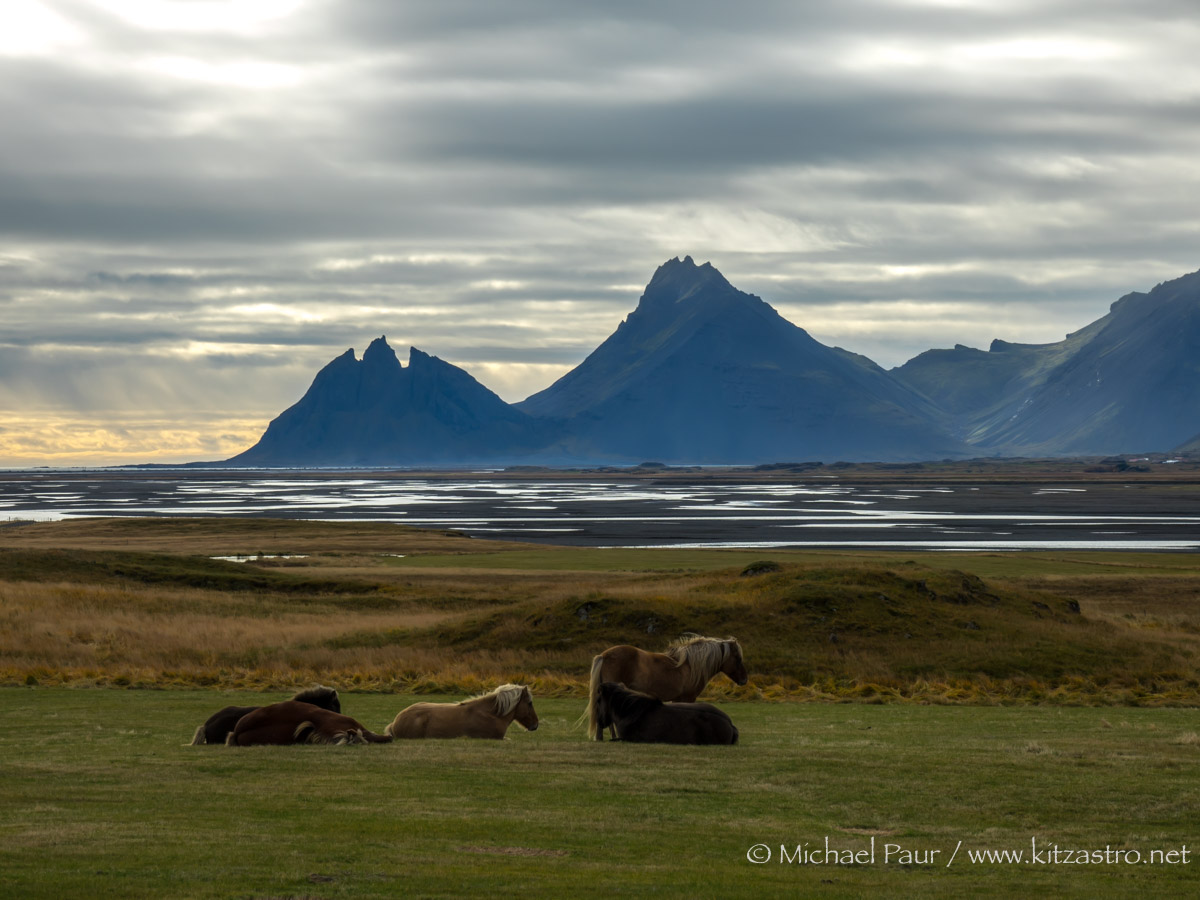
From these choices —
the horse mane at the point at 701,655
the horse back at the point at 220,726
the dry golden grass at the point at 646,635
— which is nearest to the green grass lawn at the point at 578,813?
the horse back at the point at 220,726

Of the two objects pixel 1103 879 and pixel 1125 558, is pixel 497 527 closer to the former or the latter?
pixel 1125 558

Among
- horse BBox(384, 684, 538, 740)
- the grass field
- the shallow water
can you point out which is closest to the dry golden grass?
the grass field

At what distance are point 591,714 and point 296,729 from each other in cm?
448

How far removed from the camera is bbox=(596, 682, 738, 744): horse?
17.6 meters

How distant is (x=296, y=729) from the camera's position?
56.0ft

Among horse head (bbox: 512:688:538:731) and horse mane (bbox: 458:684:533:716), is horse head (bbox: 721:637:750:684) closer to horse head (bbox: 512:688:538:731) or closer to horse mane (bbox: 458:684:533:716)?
horse head (bbox: 512:688:538:731)

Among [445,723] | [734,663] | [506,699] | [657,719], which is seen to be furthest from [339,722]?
[734,663]

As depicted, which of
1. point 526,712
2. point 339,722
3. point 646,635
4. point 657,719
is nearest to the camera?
point 339,722

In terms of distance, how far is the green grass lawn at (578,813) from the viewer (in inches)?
368

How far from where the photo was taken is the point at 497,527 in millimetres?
112250

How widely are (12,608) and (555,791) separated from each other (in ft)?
106

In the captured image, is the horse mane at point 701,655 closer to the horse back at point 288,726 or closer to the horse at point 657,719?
the horse at point 657,719

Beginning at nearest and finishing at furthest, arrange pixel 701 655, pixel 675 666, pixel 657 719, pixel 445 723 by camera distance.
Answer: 1. pixel 657 719
2. pixel 445 723
3. pixel 675 666
4. pixel 701 655

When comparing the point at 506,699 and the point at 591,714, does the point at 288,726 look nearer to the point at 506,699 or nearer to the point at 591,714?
the point at 506,699
